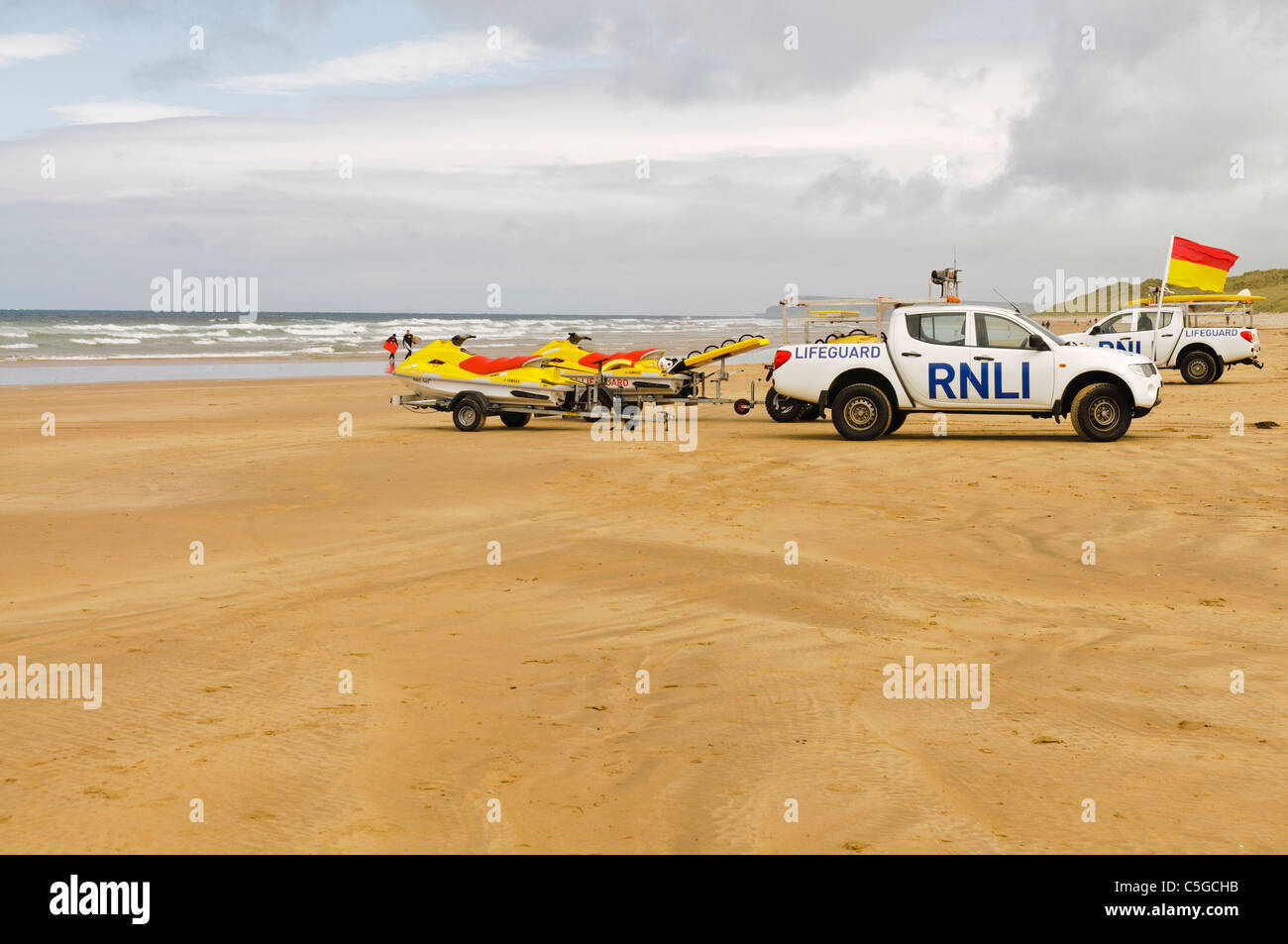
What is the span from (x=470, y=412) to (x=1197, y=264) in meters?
16.1

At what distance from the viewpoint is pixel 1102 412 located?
631 inches

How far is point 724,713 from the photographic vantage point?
5648 mm

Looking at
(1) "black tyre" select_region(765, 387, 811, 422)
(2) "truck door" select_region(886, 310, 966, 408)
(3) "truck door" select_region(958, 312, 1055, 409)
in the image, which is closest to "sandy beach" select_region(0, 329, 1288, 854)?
(3) "truck door" select_region(958, 312, 1055, 409)

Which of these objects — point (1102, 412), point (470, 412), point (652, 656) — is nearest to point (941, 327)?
point (1102, 412)

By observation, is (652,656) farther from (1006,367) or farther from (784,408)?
(784,408)

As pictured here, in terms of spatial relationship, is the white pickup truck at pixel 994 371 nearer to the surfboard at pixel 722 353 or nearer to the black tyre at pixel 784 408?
the surfboard at pixel 722 353

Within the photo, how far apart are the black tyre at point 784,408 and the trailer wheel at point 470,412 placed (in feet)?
14.8

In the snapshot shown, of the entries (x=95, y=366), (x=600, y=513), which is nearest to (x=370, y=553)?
(x=600, y=513)

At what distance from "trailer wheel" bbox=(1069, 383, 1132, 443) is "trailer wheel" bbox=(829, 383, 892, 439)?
247 centimetres

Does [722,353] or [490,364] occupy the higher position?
[722,353]

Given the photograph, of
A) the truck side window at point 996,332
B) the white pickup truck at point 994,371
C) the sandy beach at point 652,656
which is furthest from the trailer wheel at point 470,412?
the truck side window at point 996,332

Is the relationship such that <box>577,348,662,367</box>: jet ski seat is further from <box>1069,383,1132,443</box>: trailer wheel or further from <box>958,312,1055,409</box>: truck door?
<box>1069,383,1132,443</box>: trailer wheel
